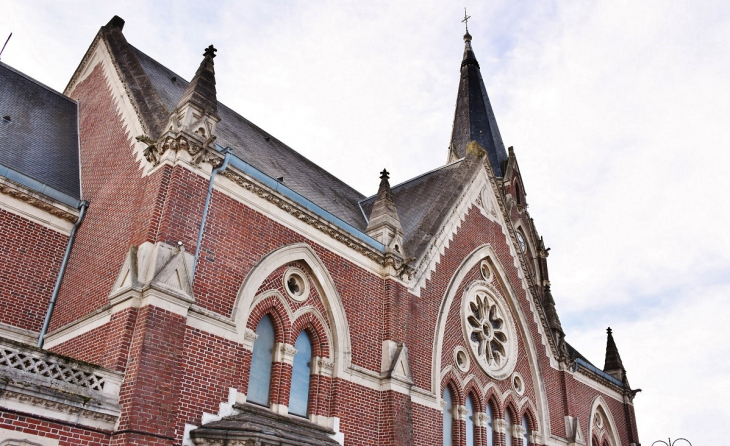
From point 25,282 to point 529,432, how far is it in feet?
51.0

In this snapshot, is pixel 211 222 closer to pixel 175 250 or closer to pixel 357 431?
pixel 175 250

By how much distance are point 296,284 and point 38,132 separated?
8.14 m

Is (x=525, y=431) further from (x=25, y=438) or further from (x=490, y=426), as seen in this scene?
(x=25, y=438)

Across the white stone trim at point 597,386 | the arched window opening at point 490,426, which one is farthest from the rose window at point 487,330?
the white stone trim at point 597,386

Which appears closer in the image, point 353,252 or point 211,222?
point 211,222

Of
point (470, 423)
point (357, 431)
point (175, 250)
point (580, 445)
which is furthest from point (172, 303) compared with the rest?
point (580, 445)

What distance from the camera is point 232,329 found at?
11766mm

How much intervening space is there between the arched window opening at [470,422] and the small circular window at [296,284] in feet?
22.0

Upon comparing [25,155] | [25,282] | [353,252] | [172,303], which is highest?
[25,155]

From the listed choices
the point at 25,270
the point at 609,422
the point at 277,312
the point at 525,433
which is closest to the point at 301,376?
the point at 277,312

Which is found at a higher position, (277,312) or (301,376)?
(277,312)

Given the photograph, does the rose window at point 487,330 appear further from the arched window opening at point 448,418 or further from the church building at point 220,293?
the arched window opening at point 448,418

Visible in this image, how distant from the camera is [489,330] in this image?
1983cm

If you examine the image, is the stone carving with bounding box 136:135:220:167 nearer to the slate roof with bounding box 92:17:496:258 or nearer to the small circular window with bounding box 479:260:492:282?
the slate roof with bounding box 92:17:496:258
